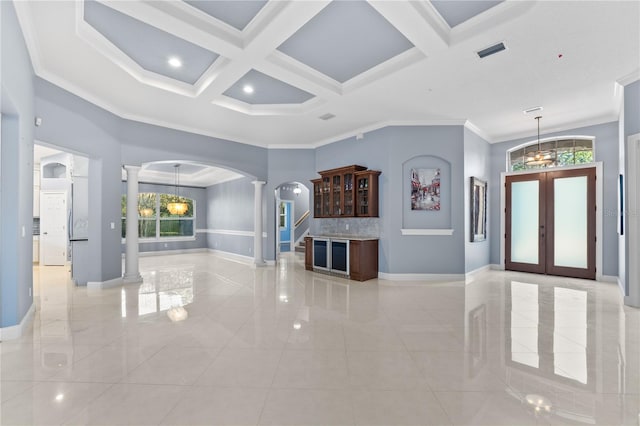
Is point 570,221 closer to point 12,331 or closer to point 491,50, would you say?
point 491,50

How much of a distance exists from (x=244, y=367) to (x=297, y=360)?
460 mm

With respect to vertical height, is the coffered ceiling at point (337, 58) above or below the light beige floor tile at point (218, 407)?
above

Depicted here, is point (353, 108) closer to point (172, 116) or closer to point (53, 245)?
point (172, 116)

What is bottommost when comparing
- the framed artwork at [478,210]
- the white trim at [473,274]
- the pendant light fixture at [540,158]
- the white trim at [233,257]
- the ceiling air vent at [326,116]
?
the white trim at [233,257]

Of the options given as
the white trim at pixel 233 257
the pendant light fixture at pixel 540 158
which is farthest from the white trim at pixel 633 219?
the white trim at pixel 233 257

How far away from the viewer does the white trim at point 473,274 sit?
20.0ft

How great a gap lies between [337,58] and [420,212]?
141 inches

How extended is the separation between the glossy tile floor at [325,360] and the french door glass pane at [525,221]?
225 cm

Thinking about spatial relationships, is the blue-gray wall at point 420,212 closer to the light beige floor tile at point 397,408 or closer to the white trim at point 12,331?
the light beige floor tile at point 397,408

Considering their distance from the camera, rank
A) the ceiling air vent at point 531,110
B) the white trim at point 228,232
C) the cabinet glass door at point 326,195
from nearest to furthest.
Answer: the ceiling air vent at point 531,110 < the cabinet glass door at point 326,195 < the white trim at point 228,232

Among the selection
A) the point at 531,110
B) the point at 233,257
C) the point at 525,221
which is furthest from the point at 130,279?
the point at 525,221

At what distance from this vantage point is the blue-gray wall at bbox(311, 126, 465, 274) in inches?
242

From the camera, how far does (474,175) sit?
6.63m

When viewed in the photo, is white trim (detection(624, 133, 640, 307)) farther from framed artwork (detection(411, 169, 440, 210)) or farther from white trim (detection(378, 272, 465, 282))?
framed artwork (detection(411, 169, 440, 210))
